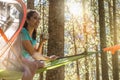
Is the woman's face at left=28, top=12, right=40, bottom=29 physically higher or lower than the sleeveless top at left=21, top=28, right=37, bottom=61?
higher

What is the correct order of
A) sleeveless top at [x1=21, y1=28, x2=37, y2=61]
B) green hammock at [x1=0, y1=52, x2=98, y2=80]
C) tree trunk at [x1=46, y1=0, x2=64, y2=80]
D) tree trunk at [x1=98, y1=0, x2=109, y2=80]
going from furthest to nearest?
tree trunk at [x1=98, y1=0, x2=109, y2=80], tree trunk at [x1=46, y1=0, x2=64, y2=80], sleeveless top at [x1=21, y1=28, x2=37, y2=61], green hammock at [x1=0, y1=52, x2=98, y2=80]

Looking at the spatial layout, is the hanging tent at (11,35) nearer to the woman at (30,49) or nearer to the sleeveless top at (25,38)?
the woman at (30,49)

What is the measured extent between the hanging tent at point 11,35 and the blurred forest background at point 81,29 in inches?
64.7

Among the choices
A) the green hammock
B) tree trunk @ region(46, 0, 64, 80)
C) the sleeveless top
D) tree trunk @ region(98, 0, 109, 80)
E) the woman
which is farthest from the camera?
tree trunk @ region(98, 0, 109, 80)

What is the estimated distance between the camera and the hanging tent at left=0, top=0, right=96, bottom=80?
3.57 meters

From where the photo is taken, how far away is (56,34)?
5.57 m

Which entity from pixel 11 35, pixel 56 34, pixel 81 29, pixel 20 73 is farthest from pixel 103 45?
pixel 81 29

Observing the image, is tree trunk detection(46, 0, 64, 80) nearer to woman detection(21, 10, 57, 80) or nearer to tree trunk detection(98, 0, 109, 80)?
woman detection(21, 10, 57, 80)

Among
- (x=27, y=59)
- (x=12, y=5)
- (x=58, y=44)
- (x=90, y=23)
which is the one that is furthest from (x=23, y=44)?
(x=90, y=23)

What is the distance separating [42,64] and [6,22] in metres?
0.69

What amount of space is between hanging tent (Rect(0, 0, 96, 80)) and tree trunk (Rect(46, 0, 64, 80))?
5.60 ft

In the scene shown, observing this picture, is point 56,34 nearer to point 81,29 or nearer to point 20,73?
point 20,73

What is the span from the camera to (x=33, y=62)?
3791mm

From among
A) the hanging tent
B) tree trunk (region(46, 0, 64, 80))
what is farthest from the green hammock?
tree trunk (region(46, 0, 64, 80))
